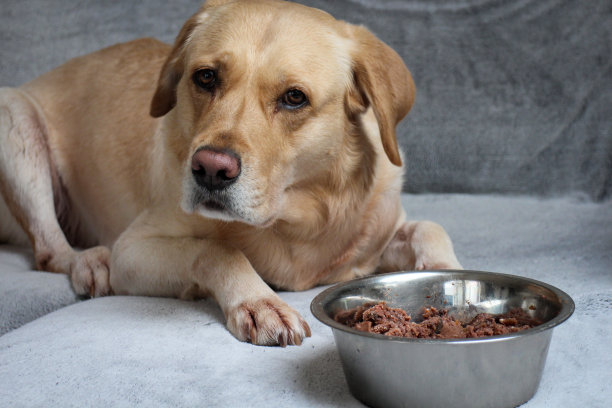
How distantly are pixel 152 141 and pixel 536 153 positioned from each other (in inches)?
92.0

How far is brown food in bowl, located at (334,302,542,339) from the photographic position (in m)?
1.87

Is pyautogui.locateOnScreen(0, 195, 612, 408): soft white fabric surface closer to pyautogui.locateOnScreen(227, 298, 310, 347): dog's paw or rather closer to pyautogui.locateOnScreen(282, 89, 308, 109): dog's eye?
pyautogui.locateOnScreen(227, 298, 310, 347): dog's paw

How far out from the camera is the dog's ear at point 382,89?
247 centimetres

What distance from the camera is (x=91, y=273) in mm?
2852

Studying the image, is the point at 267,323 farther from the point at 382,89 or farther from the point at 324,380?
the point at 382,89

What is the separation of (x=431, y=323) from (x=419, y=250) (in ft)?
2.67

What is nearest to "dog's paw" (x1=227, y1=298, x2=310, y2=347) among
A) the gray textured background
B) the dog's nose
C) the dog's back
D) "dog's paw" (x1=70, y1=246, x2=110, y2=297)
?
the dog's nose

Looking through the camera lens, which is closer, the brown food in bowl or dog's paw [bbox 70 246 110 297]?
the brown food in bowl

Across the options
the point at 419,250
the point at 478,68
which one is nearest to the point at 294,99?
the point at 419,250

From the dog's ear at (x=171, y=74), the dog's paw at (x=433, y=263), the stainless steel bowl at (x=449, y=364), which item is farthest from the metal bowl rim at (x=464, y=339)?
the dog's ear at (x=171, y=74)

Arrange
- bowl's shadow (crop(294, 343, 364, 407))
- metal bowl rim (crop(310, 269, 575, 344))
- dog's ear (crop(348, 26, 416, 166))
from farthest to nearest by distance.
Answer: dog's ear (crop(348, 26, 416, 166)) < bowl's shadow (crop(294, 343, 364, 407)) < metal bowl rim (crop(310, 269, 575, 344))

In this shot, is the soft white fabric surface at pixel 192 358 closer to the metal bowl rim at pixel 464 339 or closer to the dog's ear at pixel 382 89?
the metal bowl rim at pixel 464 339

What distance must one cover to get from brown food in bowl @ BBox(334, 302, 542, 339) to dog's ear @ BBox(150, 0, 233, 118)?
41.5 inches

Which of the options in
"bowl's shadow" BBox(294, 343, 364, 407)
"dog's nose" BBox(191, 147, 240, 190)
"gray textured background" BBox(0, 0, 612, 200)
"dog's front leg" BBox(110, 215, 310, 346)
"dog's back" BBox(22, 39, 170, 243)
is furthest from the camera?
"gray textured background" BBox(0, 0, 612, 200)
